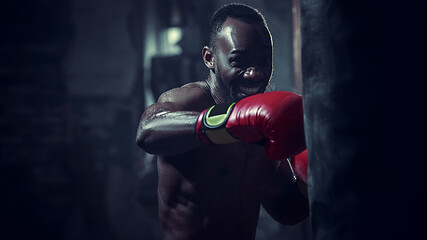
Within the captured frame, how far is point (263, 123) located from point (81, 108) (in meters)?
3.50

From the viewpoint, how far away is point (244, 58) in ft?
4.37

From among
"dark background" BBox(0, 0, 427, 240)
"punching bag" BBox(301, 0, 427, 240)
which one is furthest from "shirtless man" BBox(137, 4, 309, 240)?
"dark background" BBox(0, 0, 427, 240)

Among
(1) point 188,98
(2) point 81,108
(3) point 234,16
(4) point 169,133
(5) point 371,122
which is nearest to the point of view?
(5) point 371,122

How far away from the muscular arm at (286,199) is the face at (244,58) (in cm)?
39

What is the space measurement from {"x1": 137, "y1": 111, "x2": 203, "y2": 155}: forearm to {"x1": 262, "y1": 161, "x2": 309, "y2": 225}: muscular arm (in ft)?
1.75

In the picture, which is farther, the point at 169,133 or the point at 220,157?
the point at 220,157

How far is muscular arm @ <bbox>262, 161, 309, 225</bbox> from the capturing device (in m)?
1.45

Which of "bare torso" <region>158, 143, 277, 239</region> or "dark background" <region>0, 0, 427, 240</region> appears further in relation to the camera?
"dark background" <region>0, 0, 427, 240</region>

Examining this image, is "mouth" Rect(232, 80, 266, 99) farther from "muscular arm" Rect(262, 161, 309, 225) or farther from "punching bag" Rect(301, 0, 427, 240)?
"punching bag" Rect(301, 0, 427, 240)

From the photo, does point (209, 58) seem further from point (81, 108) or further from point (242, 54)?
point (81, 108)

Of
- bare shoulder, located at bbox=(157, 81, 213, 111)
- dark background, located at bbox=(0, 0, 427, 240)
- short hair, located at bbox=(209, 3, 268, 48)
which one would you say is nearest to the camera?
bare shoulder, located at bbox=(157, 81, 213, 111)

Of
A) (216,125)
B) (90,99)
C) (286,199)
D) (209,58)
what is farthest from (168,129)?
(90,99)

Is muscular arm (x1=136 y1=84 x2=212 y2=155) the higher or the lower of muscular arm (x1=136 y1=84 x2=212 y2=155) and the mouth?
the lower

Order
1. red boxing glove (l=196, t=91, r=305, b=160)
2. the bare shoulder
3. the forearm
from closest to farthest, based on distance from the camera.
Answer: red boxing glove (l=196, t=91, r=305, b=160), the forearm, the bare shoulder
